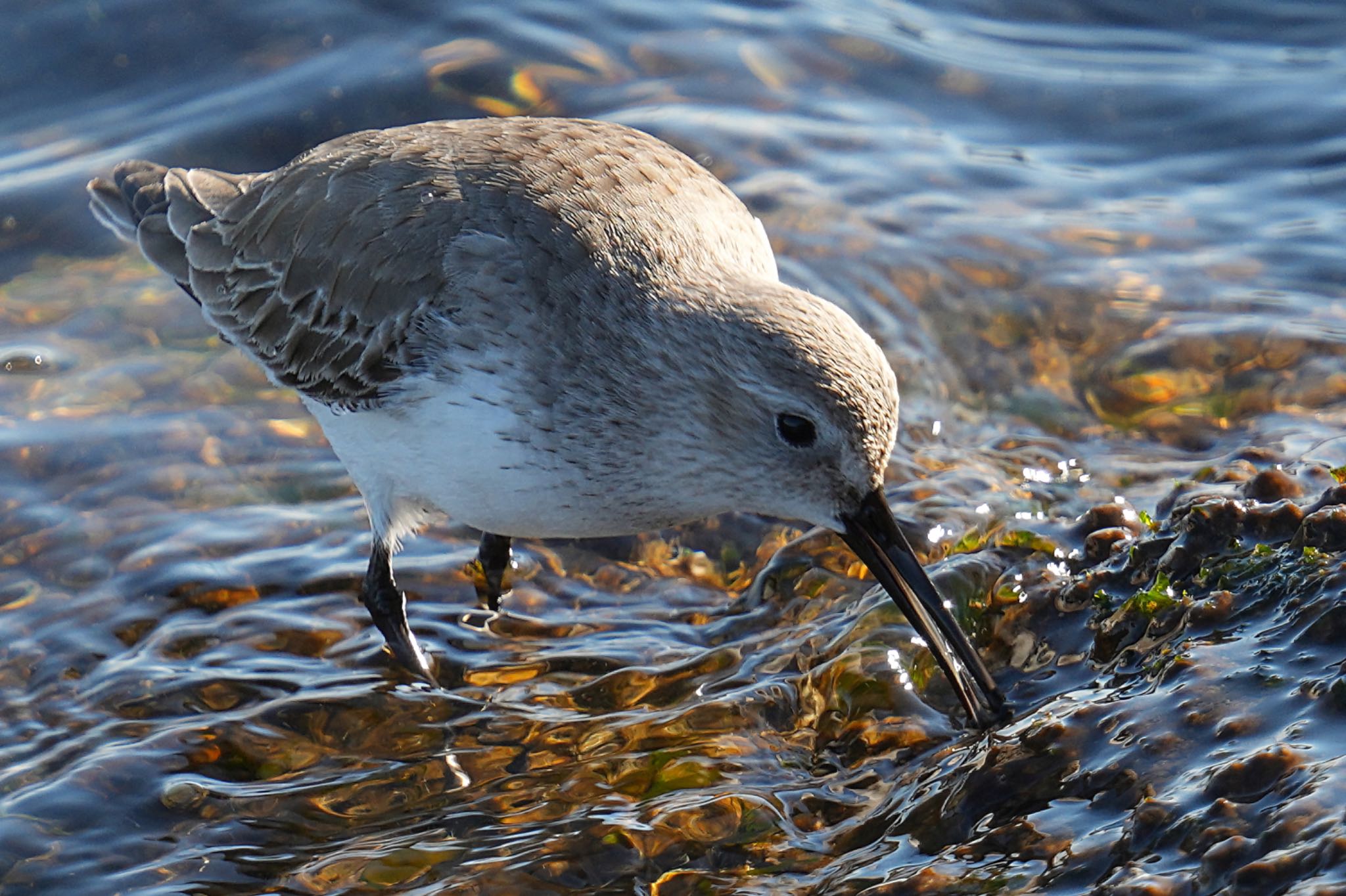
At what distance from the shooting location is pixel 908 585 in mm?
5023

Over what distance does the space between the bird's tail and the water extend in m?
0.93

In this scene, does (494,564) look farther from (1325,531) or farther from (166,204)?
(1325,531)

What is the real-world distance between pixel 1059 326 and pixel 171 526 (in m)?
4.83

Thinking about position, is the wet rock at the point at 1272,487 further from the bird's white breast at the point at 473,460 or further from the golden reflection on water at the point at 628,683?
the bird's white breast at the point at 473,460

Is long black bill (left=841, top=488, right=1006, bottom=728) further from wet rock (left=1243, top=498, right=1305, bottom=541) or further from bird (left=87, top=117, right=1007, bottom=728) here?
wet rock (left=1243, top=498, right=1305, bottom=541)

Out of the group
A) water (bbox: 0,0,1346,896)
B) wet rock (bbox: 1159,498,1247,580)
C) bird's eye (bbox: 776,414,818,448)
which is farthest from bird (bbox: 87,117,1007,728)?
wet rock (bbox: 1159,498,1247,580)

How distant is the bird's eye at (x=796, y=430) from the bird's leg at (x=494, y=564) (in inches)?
79.3

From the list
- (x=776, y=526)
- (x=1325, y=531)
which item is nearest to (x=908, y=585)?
(x=1325, y=531)

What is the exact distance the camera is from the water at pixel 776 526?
14.0 ft

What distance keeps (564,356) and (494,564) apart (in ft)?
5.51

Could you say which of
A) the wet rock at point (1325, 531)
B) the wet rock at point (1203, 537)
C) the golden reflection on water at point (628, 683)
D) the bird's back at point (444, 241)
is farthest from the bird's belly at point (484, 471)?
the wet rock at point (1325, 531)

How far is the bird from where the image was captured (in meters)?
4.93

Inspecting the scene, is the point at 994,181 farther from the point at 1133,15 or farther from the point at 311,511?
the point at 311,511

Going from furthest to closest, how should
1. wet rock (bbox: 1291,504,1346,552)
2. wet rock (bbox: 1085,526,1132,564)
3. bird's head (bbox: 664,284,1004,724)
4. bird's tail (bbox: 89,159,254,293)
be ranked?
1. bird's tail (bbox: 89,159,254,293)
2. wet rock (bbox: 1085,526,1132,564)
3. bird's head (bbox: 664,284,1004,724)
4. wet rock (bbox: 1291,504,1346,552)
